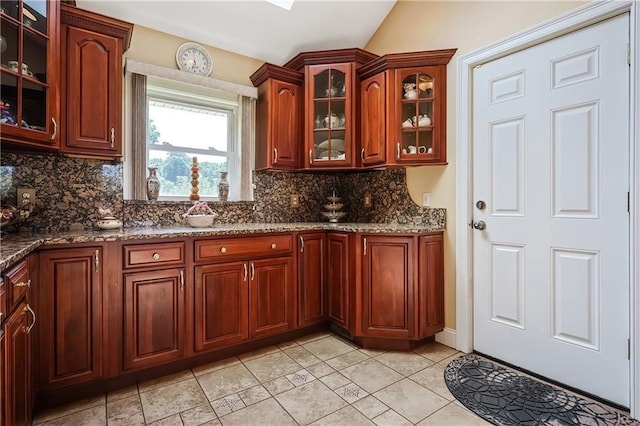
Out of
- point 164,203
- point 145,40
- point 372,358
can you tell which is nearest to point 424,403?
point 372,358

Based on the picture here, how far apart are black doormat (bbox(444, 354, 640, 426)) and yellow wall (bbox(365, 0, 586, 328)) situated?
19.5 inches

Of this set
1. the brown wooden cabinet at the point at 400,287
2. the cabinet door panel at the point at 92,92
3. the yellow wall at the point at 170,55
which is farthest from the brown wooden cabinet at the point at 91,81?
the brown wooden cabinet at the point at 400,287

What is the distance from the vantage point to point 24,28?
5.49 feet

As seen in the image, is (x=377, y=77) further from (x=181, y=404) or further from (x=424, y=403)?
(x=181, y=404)

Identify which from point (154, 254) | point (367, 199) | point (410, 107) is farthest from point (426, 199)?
point (154, 254)

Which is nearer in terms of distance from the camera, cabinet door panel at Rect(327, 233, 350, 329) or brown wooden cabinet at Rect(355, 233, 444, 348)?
brown wooden cabinet at Rect(355, 233, 444, 348)

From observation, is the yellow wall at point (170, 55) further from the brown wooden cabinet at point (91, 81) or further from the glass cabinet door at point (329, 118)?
the glass cabinet door at point (329, 118)

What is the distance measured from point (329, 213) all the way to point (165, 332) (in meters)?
1.74

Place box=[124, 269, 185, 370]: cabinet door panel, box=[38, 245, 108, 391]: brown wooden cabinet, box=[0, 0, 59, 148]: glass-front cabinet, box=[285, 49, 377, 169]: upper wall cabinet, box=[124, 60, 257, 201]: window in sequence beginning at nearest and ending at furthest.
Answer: box=[0, 0, 59, 148]: glass-front cabinet, box=[38, 245, 108, 391]: brown wooden cabinet, box=[124, 269, 185, 370]: cabinet door panel, box=[124, 60, 257, 201]: window, box=[285, 49, 377, 169]: upper wall cabinet

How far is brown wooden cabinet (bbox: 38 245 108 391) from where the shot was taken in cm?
173

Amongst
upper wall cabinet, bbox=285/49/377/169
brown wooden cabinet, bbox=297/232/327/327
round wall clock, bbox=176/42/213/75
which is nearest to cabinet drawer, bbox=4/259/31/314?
brown wooden cabinet, bbox=297/232/327/327

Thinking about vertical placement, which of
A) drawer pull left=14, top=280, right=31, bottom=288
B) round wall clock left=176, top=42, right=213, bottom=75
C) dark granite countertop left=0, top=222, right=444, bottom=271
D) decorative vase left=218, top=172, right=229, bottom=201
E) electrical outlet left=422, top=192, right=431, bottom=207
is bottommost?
drawer pull left=14, top=280, right=31, bottom=288

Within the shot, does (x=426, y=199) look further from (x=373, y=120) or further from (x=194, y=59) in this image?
(x=194, y=59)

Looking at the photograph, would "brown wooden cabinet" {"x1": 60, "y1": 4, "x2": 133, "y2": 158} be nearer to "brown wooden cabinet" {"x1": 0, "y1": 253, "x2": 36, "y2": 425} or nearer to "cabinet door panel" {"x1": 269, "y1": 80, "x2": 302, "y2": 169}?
"brown wooden cabinet" {"x1": 0, "y1": 253, "x2": 36, "y2": 425}
